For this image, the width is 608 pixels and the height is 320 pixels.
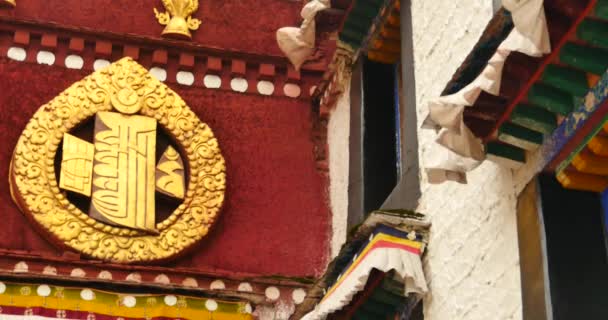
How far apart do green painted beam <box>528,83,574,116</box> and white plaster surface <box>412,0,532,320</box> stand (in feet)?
1.57

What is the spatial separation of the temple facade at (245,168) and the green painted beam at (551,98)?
49cm

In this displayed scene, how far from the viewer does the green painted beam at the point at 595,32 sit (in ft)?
17.0

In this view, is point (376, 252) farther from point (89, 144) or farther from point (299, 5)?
point (299, 5)

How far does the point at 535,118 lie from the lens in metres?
5.82

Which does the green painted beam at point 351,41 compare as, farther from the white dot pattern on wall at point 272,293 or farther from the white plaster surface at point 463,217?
the white dot pattern on wall at point 272,293

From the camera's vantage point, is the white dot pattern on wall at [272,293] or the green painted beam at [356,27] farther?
the white dot pattern on wall at [272,293]

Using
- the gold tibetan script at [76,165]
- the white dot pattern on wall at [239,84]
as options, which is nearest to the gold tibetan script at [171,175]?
the gold tibetan script at [76,165]

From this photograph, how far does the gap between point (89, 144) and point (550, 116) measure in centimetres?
441

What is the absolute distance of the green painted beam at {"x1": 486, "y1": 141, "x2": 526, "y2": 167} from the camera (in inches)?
240

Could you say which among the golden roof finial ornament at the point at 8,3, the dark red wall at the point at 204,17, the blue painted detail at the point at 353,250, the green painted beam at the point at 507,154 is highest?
the dark red wall at the point at 204,17

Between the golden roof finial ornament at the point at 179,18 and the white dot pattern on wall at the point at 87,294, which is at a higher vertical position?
the golden roof finial ornament at the point at 179,18

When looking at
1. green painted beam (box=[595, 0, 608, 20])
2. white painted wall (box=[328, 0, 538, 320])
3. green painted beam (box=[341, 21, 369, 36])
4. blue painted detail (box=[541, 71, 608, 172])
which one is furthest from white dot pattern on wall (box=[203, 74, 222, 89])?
green painted beam (box=[595, 0, 608, 20])

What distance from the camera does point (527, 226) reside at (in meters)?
5.98

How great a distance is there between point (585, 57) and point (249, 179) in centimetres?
477
